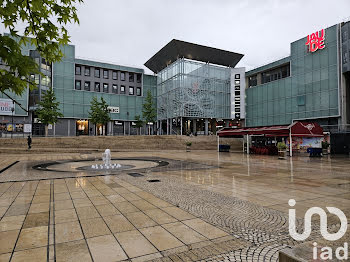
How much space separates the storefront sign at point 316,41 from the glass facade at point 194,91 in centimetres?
2140

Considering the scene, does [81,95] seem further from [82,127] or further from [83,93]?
[82,127]

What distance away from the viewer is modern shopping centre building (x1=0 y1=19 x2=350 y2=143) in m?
38.7

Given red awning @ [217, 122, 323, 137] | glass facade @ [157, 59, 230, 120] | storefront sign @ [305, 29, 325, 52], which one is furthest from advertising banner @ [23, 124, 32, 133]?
storefront sign @ [305, 29, 325, 52]

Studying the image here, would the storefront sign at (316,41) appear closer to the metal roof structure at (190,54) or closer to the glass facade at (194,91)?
the metal roof structure at (190,54)

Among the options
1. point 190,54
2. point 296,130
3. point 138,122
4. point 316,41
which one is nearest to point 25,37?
point 296,130

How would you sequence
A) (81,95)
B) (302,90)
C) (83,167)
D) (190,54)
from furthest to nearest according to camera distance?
1. (81,95)
2. (190,54)
3. (302,90)
4. (83,167)

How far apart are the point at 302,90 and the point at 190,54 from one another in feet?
86.9

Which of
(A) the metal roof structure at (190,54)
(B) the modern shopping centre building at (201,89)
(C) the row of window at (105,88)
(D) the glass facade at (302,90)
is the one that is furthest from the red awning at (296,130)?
(C) the row of window at (105,88)

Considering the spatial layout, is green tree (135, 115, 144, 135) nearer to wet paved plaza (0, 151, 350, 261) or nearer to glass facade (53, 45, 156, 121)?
glass facade (53, 45, 156, 121)

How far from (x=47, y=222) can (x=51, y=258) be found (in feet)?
5.81

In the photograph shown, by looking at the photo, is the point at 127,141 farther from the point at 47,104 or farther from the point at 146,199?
the point at 146,199

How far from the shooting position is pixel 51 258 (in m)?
3.46

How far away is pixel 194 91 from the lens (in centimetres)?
5388

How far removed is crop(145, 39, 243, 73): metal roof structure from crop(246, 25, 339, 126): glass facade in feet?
30.3
